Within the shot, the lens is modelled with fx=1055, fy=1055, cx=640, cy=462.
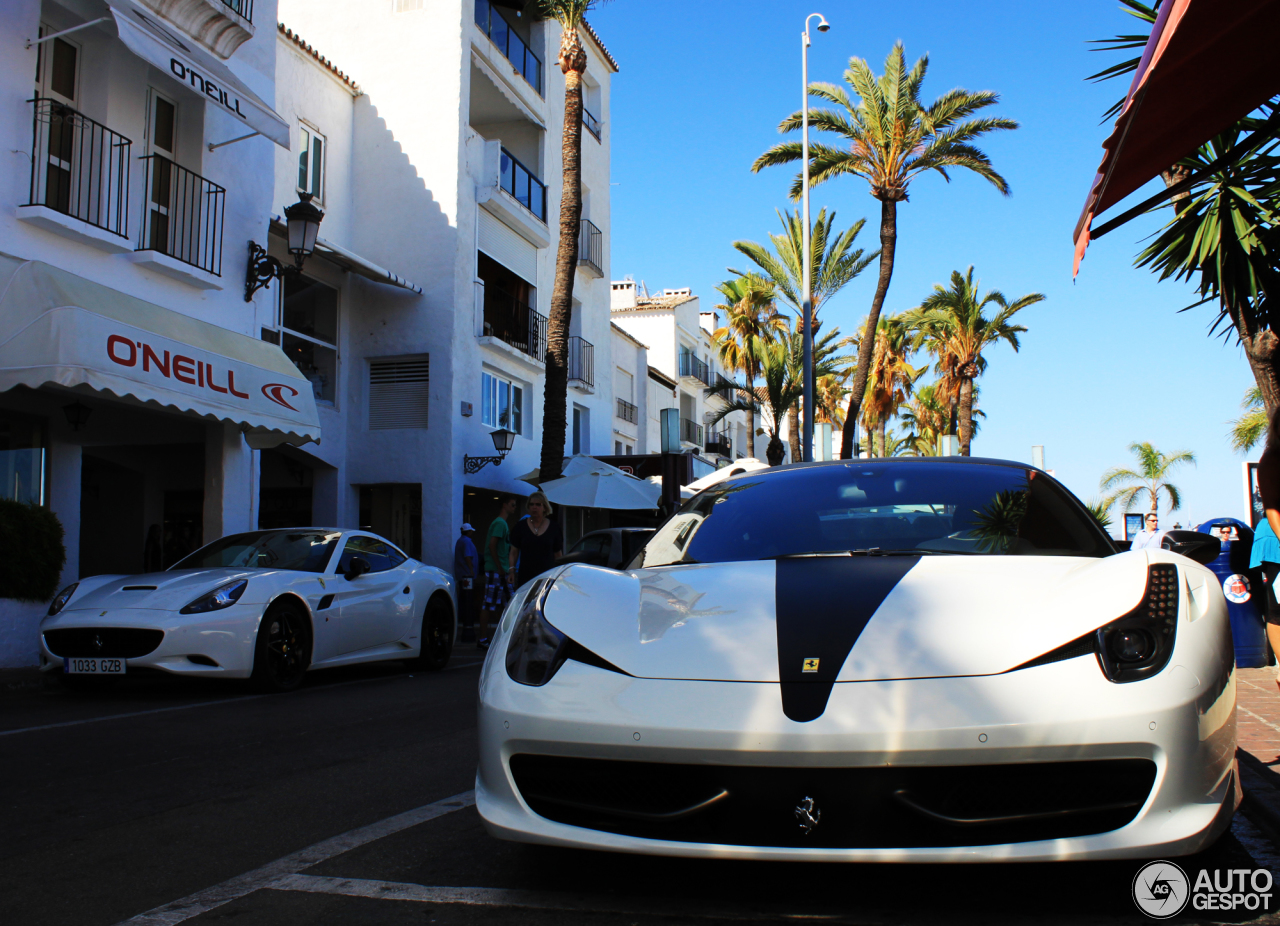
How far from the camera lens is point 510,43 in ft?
79.4

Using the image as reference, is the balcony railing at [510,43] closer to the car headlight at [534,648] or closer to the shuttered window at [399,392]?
the shuttered window at [399,392]

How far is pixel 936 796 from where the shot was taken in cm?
241

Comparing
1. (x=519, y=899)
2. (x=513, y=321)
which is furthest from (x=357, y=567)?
(x=513, y=321)

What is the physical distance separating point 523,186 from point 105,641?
18.0 m

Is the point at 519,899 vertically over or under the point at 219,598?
under

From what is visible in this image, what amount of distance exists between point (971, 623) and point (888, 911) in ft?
2.45

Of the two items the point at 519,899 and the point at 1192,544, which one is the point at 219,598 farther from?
the point at 1192,544

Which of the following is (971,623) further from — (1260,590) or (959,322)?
(959,322)

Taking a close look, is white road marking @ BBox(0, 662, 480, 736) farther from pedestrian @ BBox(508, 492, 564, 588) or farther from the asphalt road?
pedestrian @ BBox(508, 492, 564, 588)

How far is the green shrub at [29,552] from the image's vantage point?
993 cm

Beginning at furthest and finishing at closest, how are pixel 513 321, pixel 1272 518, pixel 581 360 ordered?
1. pixel 581 360
2. pixel 513 321
3. pixel 1272 518

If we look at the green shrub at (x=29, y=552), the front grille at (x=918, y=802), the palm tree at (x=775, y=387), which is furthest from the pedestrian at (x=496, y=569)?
the palm tree at (x=775, y=387)

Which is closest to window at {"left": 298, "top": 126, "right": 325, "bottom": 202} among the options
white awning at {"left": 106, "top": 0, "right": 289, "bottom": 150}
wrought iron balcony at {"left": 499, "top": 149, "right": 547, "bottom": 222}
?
wrought iron balcony at {"left": 499, "top": 149, "right": 547, "bottom": 222}

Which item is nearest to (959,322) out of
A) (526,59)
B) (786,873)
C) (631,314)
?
(631,314)
